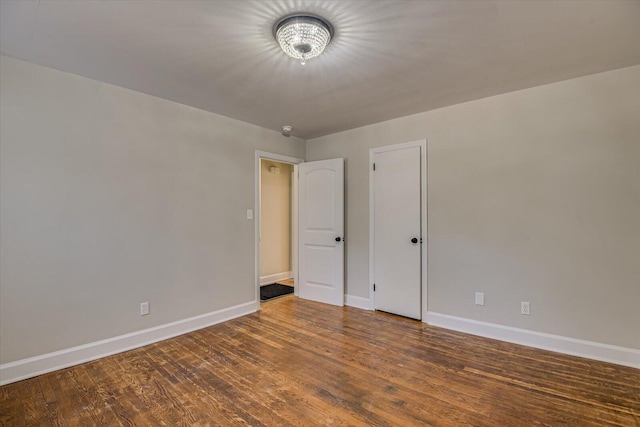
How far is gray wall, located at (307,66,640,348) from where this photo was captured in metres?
2.46

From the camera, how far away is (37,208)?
2.34 m

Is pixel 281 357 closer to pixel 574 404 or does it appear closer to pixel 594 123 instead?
pixel 574 404

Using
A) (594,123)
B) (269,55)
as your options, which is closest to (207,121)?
(269,55)

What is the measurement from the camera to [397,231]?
3693 millimetres

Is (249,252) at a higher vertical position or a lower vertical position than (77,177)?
lower

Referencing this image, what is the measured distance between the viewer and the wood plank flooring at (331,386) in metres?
1.84

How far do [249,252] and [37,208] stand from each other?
2104mm

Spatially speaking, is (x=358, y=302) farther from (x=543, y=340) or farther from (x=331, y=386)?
(x=543, y=340)

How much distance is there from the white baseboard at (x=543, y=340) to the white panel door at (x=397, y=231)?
394mm

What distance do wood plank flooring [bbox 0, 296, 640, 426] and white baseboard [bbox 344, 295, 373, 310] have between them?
87cm

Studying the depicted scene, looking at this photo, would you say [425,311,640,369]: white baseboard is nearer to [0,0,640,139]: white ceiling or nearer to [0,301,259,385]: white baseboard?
[0,0,640,139]: white ceiling

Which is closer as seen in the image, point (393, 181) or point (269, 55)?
point (269, 55)

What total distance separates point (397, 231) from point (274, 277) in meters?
2.89

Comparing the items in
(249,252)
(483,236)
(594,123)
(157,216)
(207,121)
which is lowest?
(249,252)
